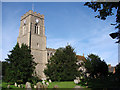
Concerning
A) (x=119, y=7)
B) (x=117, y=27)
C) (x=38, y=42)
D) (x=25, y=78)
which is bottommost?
(x=25, y=78)

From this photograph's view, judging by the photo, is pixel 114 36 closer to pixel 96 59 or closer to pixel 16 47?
pixel 16 47

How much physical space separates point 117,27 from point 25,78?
16.7m

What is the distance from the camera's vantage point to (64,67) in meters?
25.4

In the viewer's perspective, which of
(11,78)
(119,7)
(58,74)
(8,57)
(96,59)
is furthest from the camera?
(96,59)

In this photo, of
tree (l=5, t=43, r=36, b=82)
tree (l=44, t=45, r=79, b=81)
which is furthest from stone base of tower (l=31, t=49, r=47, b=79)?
tree (l=5, t=43, r=36, b=82)

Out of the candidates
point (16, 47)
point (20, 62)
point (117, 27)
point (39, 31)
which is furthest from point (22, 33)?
point (117, 27)

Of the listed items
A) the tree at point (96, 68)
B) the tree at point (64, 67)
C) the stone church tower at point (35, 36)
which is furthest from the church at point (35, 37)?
the tree at point (96, 68)

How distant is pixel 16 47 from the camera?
74.6 feet

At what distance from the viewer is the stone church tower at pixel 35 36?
38312 millimetres

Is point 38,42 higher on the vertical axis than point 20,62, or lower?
higher

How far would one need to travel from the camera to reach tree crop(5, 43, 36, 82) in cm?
→ 1953

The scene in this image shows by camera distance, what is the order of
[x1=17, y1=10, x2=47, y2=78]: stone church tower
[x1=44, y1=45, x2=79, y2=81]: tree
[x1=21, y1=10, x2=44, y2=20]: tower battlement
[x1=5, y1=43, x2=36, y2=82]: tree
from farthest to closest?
[x1=21, y1=10, x2=44, y2=20]: tower battlement < [x1=17, y1=10, x2=47, y2=78]: stone church tower < [x1=44, y1=45, x2=79, y2=81]: tree < [x1=5, y1=43, x2=36, y2=82]: tree

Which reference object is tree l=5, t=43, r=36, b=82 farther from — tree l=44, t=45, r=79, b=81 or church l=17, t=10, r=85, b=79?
church l=17, t=10, r=85, b=79

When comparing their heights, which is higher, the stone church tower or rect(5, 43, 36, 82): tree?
the stone church tower
